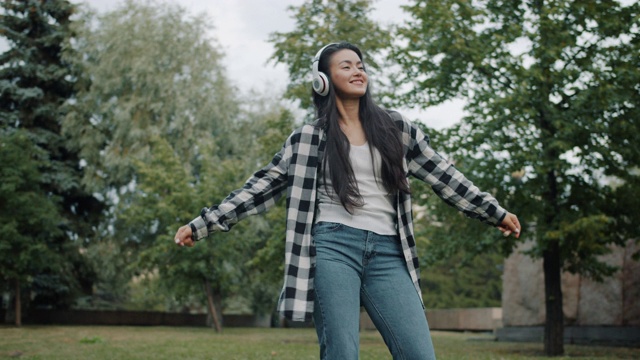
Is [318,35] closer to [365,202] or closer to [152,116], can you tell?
[152,116]

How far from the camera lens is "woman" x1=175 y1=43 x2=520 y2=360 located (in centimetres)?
303

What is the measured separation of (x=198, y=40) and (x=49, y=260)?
10.2 metres

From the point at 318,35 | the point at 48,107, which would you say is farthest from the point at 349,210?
the point at 48,107

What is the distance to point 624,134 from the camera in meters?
12.9

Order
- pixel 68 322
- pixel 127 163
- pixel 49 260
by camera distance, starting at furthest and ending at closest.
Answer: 1. pixel 68 322
2. pixel 127 163
3. pixel 49 260

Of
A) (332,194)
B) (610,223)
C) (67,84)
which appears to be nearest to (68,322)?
(67,84)

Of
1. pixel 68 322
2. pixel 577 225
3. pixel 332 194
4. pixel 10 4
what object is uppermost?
pixel 10 4

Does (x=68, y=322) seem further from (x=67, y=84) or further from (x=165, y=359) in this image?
(x=165, y=359)

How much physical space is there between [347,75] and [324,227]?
785 mm

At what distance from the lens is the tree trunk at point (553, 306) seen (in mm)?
14359

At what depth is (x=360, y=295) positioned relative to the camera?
10.3ft

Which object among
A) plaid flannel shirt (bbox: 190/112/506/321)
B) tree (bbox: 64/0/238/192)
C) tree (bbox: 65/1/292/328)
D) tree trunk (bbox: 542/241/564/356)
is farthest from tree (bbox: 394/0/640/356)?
tree (bbox: 64/0/238/192)

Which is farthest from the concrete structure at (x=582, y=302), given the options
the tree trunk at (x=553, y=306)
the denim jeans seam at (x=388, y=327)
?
the denim jeans seam at (x=388, y=327)

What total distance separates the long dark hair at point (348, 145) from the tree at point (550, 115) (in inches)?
378
